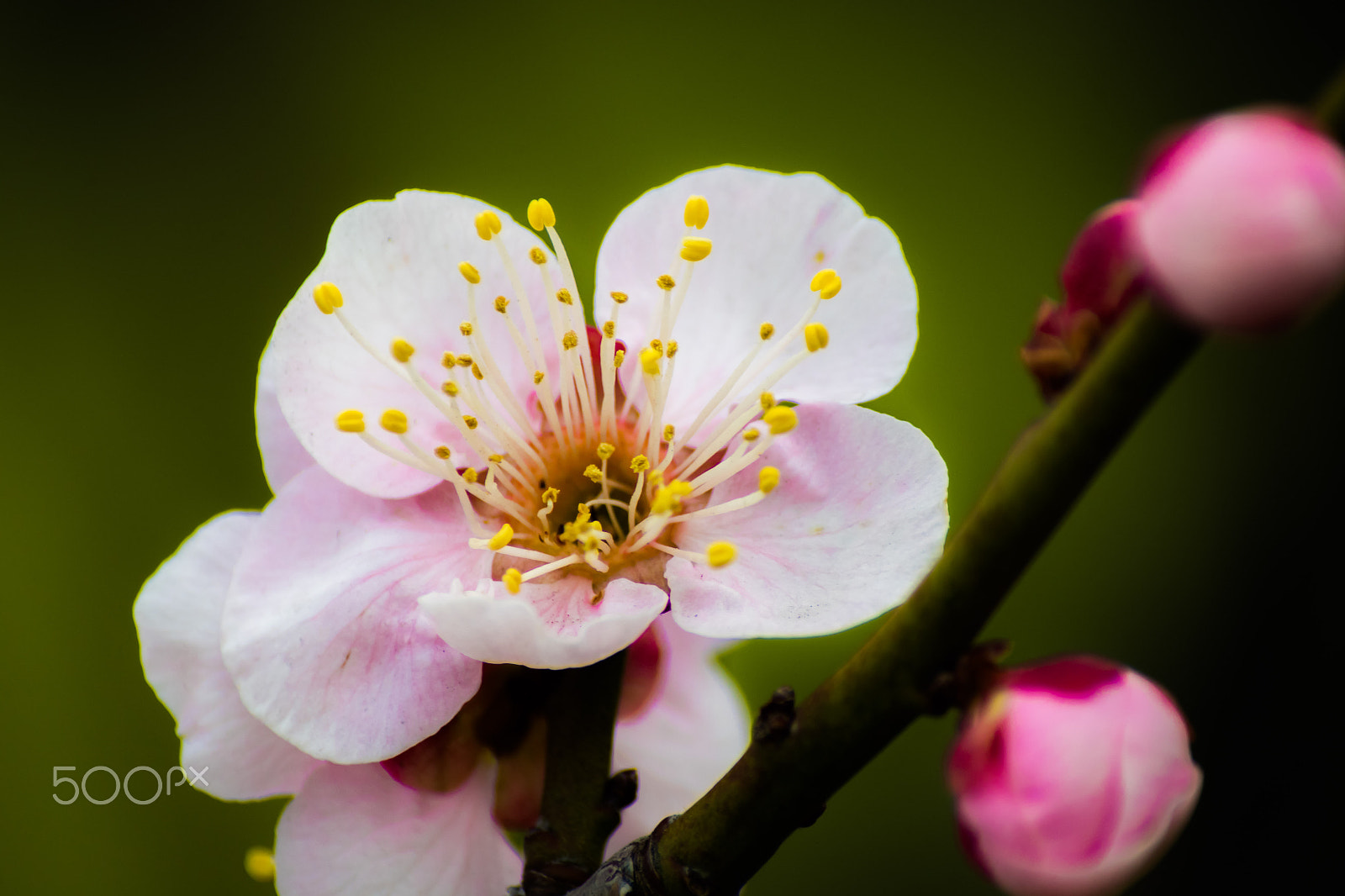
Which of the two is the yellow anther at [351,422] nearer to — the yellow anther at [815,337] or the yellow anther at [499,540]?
the yellow anther at [499,540]

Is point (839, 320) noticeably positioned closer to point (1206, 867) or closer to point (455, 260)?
point (455, 260)

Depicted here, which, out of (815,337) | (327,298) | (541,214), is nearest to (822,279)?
(815,337)

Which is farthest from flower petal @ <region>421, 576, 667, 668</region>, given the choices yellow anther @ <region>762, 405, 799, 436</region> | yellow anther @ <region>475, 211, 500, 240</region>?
yellow anther @ <region>475, 211, 500, 240</region>

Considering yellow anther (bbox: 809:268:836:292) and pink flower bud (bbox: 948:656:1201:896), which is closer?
pink flower bud (bbox: 948:656:1201:896)

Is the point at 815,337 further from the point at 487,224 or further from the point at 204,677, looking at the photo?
the point at 204,677

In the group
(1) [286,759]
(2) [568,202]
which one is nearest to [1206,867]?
(2) [568,202]

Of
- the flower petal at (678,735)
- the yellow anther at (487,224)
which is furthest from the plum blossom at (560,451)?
the flower petal at (678,735)

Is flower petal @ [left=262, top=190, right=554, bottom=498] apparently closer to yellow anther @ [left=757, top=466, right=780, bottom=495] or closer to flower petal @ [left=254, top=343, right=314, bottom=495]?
flower petal @ [left=254, top=343, right=314, bottom=495]
